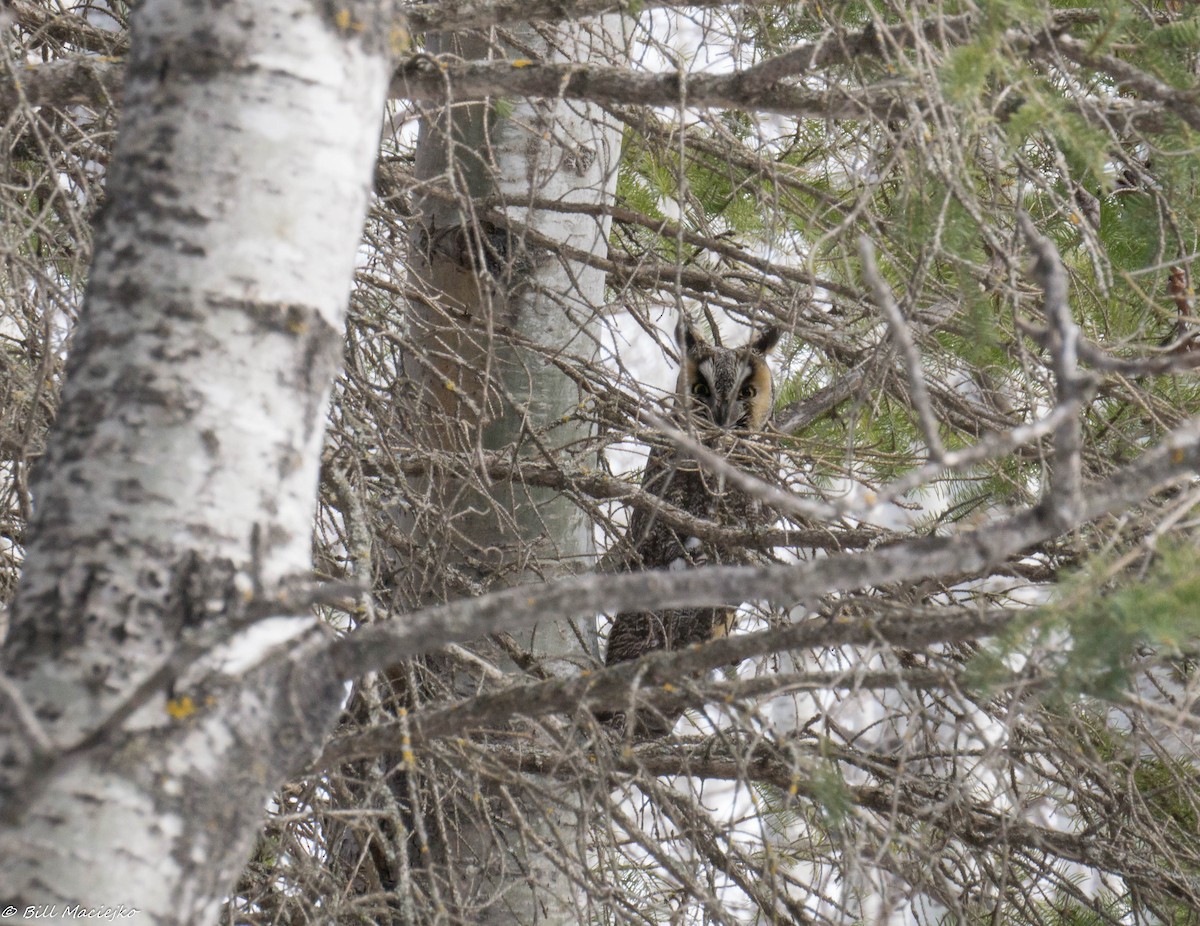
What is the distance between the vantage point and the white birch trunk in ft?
2.73

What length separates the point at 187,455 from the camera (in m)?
0.90

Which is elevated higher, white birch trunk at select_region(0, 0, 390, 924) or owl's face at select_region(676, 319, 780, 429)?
owl's face at select_region(676, 319, 780, 429)

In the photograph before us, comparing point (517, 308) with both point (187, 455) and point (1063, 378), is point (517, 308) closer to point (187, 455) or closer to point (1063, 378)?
point (187, 455)

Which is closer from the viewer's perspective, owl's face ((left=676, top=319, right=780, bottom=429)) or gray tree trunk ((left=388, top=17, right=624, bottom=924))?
gray tree trunk ((left=388, top=17, right=624, bottom=924))

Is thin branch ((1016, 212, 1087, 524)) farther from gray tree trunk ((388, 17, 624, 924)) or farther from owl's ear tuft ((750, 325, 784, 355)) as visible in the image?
owl's ear tuft ((750, 325, 784, 355))

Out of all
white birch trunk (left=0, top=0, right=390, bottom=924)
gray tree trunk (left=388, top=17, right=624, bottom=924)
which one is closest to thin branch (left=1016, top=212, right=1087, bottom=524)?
white birch trunk (left=0, top=0, right=390, bottom=924)

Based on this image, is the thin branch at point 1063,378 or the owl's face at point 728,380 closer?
the thin branch at point 1063,378

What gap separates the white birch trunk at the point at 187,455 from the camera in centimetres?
83

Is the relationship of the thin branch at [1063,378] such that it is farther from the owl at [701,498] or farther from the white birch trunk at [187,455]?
the owl at [701,498]

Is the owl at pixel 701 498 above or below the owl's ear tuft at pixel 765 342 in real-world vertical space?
below

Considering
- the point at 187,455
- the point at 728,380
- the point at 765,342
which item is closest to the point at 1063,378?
the point at 187,455

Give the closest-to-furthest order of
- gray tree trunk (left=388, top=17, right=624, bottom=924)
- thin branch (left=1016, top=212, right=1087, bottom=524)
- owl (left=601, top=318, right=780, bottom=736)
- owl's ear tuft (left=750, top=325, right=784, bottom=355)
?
thin branch (left=1016, top=212, right=1087, bottom=524) < gray tree trunk (left=388, top=17, right=624, bottom=924) < owl (left=601, top=318, right=780, bottom=736) < owl's ear tuft (left=750, top=325, right=784, bottom=355)

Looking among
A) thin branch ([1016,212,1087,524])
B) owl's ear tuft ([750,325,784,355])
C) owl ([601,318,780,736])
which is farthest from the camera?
owl's ear tuft ([750,325,784,355])

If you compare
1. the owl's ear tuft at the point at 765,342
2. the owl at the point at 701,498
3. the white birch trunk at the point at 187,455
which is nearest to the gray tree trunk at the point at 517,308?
the owl at the point at 701,498
